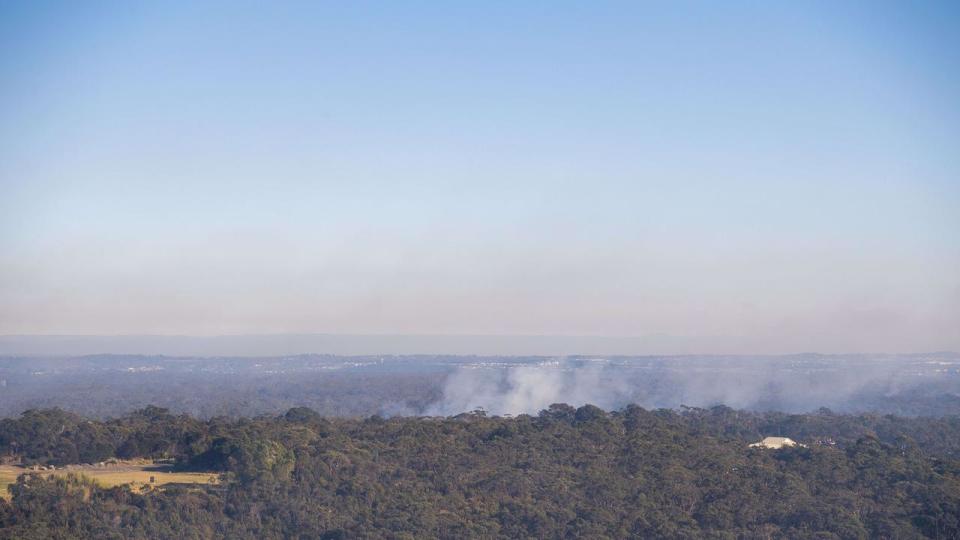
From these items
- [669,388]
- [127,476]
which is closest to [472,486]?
[127,476]

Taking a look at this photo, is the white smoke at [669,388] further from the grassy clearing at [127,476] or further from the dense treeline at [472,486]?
the grassy clearing at [127,476]

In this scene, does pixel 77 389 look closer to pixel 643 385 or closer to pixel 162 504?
pixel 643 385

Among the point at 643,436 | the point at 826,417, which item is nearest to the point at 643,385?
the point at 826,417

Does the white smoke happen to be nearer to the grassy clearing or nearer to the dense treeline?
the dense treeline

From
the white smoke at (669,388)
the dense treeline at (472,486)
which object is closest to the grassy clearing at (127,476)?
the dense treeline at (472,486)

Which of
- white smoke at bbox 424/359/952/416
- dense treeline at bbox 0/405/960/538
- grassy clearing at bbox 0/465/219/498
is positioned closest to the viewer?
dense treeline at bbox 0/405/960/538

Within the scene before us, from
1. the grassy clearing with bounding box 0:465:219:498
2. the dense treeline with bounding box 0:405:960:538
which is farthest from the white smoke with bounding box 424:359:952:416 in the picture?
the grassy clearing with bounding box 0:465:219:498

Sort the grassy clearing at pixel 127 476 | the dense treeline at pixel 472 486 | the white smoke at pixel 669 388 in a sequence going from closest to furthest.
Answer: the dense treeline at pixel 472 486 < the grassy clearing at pixel 127 476 < the white smoke at pixel 669 388
